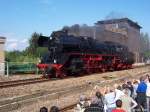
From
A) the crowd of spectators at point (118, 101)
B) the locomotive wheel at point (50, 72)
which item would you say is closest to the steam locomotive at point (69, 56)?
the locomotive wheel at point (50, 72)

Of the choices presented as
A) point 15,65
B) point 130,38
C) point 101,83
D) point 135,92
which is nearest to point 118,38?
point 130,38

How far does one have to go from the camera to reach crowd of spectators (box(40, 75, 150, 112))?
972cm

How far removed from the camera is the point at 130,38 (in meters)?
101

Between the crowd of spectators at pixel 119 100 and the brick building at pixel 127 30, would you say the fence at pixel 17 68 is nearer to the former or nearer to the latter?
the crowd of spectators at pixel 119 100

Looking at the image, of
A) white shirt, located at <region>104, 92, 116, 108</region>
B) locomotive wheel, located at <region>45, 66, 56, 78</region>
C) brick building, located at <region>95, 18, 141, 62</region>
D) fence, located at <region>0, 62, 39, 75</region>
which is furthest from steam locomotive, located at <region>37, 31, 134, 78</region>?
brick building, located at <region>95, 18, 141, 62</region>

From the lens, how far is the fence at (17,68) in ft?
101

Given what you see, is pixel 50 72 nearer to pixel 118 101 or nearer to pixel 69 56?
pixel 69 56

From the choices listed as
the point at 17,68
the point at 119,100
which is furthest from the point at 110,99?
the point at 17,68

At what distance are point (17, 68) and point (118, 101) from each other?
25387 millimetres

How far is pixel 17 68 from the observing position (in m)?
34.1

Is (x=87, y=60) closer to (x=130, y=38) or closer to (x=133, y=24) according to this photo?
(x=130, y=38)

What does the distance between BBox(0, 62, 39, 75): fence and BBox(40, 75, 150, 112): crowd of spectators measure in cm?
1863

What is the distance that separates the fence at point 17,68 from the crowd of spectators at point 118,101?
1863 centimetres

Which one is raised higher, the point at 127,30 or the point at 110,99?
the point at 127,30
